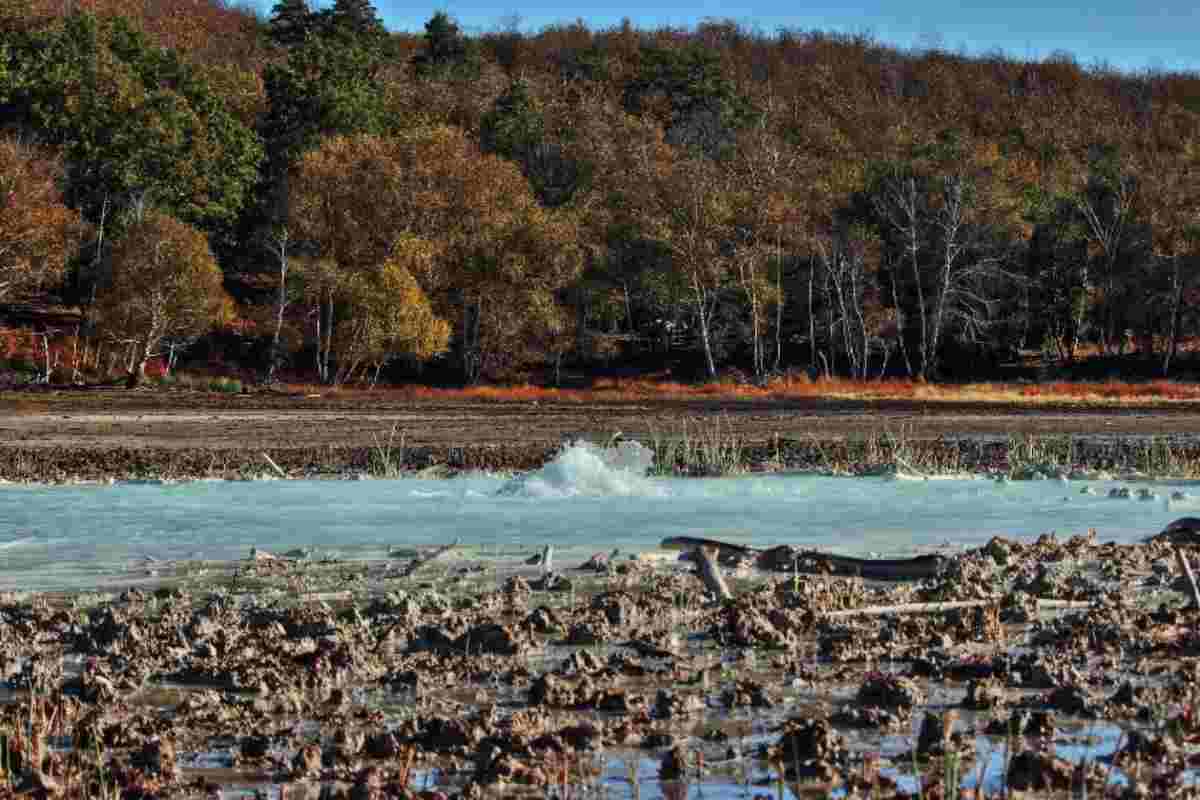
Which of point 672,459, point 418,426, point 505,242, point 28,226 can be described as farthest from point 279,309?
point 672,459

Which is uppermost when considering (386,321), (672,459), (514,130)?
(514,130)

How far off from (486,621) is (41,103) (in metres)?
67.6

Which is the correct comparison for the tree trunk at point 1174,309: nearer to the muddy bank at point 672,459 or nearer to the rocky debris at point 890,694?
the muddy bank at point 672,459

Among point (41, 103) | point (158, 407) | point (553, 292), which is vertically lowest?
point (158, 407)

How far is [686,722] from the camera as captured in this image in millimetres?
7934

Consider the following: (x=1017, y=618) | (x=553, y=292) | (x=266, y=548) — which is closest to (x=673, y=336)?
(x=553, y=292)

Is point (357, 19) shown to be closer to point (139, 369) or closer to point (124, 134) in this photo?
point (124, 134)

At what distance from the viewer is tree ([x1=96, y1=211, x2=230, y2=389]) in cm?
6081

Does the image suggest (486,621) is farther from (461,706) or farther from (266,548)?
(266,548)

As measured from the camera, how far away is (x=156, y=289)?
61156mm

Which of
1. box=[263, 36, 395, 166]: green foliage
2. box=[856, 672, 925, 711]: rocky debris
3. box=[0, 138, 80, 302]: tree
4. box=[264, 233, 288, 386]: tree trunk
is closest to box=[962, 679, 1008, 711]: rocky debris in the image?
box=[856, 672, 925, 711]: rocky debris

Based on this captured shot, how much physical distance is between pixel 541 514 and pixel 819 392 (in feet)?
128

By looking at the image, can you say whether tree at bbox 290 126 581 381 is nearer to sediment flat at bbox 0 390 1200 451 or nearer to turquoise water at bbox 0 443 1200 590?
sediment flat at bbox 0 390 1200 451

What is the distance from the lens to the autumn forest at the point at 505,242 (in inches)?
2542
